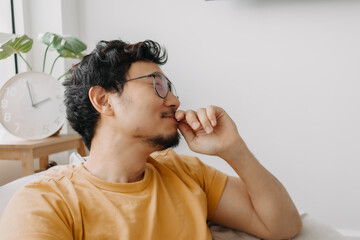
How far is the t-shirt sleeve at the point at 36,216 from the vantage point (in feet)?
2.33

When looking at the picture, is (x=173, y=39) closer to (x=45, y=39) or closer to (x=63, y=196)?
(x=45, y=39)

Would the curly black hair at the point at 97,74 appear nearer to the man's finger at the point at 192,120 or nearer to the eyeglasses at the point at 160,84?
the eyeglasses at the point at 160,84


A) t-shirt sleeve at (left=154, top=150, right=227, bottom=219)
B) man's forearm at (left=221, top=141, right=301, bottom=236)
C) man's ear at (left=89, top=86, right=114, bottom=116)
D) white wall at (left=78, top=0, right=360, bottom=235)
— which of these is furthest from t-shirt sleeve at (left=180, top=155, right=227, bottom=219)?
white wall at (left=78, top=0, right=360, bottom=235)

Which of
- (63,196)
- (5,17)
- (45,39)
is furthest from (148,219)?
(5,17)

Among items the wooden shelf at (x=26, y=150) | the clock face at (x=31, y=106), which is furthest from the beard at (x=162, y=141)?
the clock face at (x=31, y=106)

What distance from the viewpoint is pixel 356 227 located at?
213 centimetres

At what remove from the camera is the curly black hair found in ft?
3.43

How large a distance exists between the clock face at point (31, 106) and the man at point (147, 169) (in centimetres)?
80

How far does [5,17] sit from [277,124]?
1.98 metres

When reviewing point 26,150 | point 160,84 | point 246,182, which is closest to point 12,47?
point 26,150

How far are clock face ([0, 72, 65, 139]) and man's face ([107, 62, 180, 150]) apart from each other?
0.98 metres

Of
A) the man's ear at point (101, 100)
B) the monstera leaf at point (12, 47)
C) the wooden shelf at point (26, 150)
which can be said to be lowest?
the wooden shelf at point (26, 150)

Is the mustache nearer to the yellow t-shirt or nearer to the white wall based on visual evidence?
the yellow t-shirt

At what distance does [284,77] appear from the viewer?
211 cm
